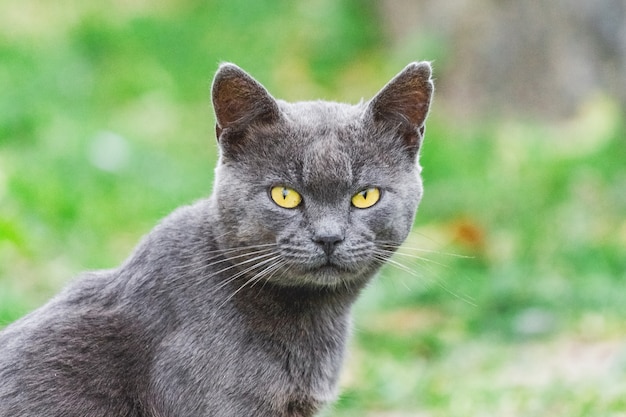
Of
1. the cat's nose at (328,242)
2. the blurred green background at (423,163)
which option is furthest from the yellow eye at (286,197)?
the blurred green background at (423,163)

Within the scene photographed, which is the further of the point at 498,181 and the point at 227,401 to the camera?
the point at 498,181

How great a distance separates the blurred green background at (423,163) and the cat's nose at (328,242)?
3.12 feet

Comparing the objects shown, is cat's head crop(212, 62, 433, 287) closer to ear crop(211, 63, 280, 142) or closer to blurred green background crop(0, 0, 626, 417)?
ear crop(211, 63, 280, 142)

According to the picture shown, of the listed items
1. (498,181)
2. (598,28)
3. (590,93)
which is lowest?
(498,181)

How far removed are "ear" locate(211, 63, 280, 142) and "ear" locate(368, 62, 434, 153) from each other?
334mm

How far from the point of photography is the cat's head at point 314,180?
2967mm

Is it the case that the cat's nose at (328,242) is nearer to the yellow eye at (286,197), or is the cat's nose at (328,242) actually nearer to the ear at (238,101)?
the yellow eye at (286,197)

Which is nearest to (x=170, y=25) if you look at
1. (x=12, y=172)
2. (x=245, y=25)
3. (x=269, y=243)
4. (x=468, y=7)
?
(x=245, y=25)

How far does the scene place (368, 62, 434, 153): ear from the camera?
3.11 meters

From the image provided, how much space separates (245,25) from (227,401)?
6116mm

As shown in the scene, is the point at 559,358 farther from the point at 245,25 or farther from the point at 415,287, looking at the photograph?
the point at 245,25

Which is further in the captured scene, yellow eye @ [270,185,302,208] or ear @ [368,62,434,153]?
ear @ [368,62,434,153]

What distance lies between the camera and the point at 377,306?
534 cm

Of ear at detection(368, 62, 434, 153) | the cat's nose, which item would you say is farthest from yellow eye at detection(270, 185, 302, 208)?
ear at detection(368, 62, 434, 153)
